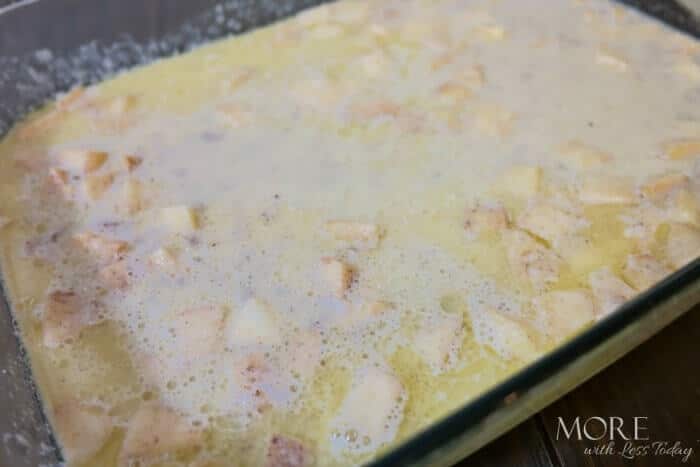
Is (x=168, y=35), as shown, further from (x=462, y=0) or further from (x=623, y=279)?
(x=623, y=279)

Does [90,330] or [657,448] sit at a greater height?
[90,330]

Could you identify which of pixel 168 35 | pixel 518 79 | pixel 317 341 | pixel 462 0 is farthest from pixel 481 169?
pixel 168 35

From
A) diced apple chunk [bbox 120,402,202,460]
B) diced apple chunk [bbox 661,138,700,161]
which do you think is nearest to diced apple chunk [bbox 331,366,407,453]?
diced apple chunk [bbox 120,402,202,460]

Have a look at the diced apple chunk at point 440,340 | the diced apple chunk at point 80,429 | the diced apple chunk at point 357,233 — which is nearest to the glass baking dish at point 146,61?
the diced apple chunk at point 80,429

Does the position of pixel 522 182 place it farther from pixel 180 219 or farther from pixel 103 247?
pixel 103 247

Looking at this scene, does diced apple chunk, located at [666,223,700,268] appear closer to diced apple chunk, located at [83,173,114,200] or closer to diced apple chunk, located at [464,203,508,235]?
diced apple chunk, located at [464,203,508,235]

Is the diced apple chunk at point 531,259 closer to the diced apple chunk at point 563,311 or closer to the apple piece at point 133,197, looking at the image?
the diced apple chunk at point 563,311

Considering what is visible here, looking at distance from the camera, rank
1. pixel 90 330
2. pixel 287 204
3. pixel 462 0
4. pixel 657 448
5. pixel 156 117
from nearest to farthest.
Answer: pixel 657 448 < pixel 90 330 < pixel 287 204 < pixel 156 117 < pixel 462 0
